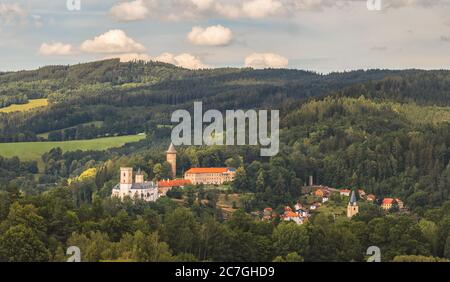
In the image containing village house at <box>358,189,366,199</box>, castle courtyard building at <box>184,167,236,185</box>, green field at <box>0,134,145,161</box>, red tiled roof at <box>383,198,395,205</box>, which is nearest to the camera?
red tiled roof at <box>383,198,395,205</box>

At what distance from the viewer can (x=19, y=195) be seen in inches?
1847

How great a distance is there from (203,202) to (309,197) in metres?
14.1

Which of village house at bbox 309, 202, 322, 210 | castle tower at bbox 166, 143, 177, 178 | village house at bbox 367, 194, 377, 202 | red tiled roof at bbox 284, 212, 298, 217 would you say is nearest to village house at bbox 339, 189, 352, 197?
village house at bbox 367, 194, 377, 202

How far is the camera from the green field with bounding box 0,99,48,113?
160938 mm

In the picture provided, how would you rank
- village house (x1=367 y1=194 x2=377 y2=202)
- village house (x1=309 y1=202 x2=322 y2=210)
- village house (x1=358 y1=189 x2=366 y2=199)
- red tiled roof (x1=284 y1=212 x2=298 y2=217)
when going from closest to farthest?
red tiled roof (x1=284 y1=212 x2=298 y2=217)
village house (x1=309 y1=202 x2=322 y2=210)
village house (x1=367 y1=194 x2=377 y2=202)
village house (x1=358 y1=189 x2=366 y2=199)

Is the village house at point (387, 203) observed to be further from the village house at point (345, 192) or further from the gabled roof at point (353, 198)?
the village house at point (345, 192)

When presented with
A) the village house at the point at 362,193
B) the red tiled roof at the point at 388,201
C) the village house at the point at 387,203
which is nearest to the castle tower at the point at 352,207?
the village house at the point at 387,203

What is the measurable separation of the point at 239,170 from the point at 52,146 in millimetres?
37630

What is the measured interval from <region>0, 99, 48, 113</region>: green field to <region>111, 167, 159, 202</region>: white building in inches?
3288

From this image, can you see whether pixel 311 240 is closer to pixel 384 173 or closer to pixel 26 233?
pixel 26 233

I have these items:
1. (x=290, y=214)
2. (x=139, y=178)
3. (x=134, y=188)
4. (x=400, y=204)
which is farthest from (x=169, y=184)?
(x=400, y=204)

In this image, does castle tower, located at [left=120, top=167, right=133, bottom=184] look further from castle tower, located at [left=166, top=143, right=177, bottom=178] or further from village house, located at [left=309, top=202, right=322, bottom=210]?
village house, located at [left=309, top=202, right=322, bottom=210]
